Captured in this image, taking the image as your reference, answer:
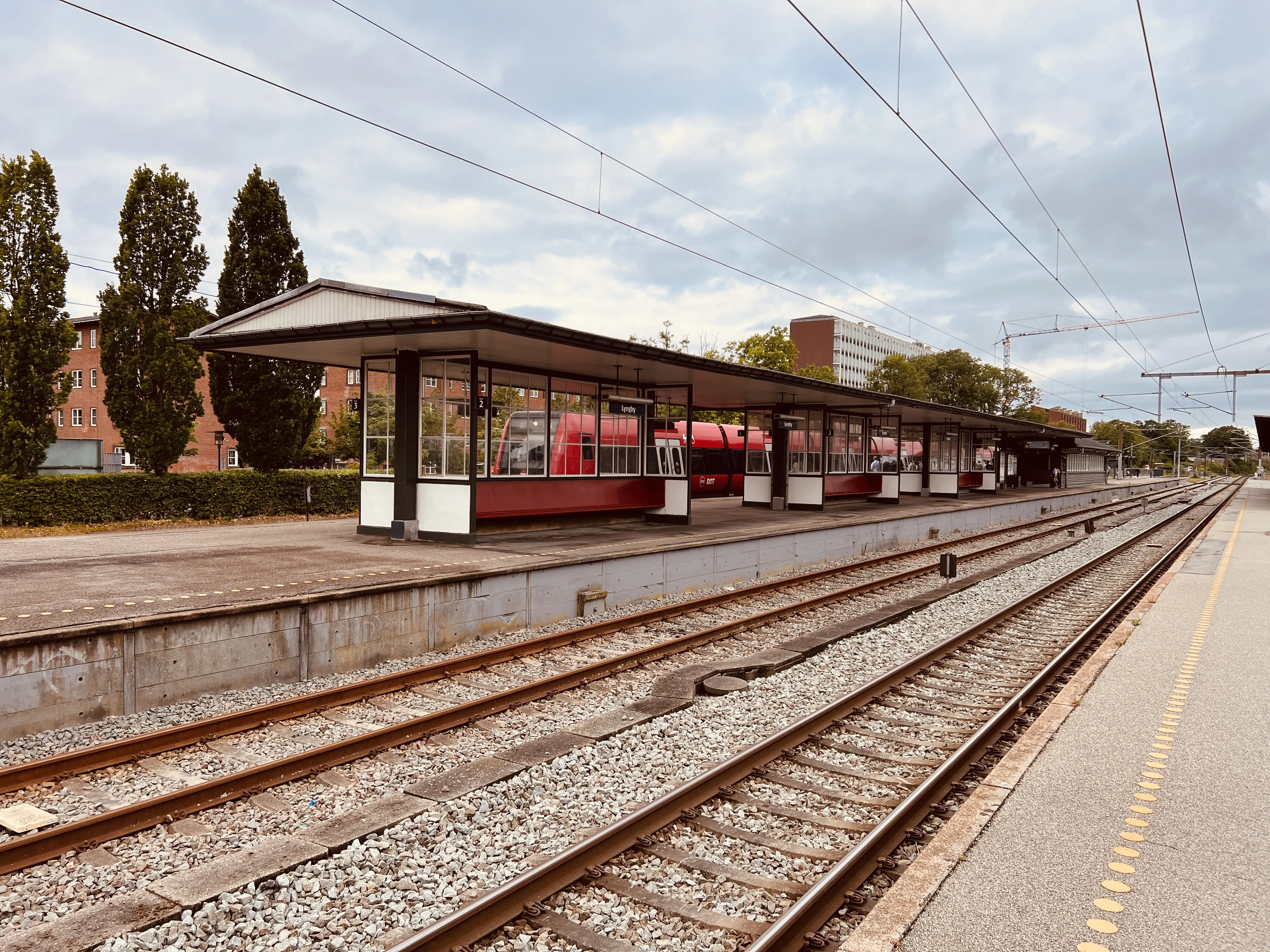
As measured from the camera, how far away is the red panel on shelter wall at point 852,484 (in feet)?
91.5

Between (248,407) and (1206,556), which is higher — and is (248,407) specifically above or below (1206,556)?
above

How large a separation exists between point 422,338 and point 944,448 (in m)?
30.1

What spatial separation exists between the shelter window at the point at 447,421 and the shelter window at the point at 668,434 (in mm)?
→ 5830

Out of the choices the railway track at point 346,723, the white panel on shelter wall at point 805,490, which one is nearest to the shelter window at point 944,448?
the white panel on shelter wall at point 805,490

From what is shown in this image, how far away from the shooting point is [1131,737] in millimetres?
5922

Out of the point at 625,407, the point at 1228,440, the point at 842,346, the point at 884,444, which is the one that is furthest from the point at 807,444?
the point at 1228,440

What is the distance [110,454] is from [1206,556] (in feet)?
169

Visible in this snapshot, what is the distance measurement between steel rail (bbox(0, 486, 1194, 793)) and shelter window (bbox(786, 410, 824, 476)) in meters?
11.5

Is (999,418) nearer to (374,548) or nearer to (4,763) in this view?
(374,548)

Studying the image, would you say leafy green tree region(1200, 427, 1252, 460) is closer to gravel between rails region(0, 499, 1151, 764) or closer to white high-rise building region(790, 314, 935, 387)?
→ white high-rise building region(790, 314, 935, 387)

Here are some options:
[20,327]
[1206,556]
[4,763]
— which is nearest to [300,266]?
[20,327]

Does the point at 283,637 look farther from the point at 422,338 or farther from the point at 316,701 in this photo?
the point at 422,338

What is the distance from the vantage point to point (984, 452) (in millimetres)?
44875

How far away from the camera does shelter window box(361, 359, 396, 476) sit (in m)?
14.7
